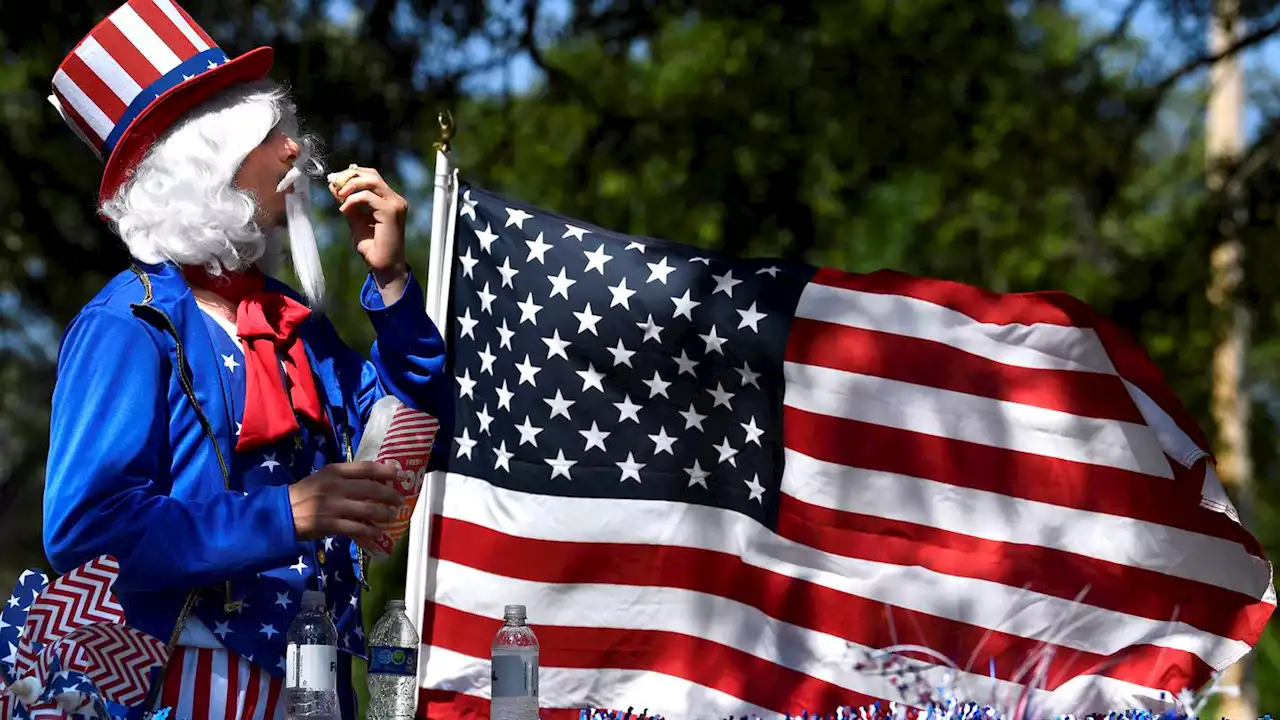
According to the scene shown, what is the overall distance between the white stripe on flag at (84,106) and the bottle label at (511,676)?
4.06ft

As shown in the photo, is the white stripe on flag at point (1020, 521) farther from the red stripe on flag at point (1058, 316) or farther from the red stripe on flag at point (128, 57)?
the red stripe on flag at point (128, 57)

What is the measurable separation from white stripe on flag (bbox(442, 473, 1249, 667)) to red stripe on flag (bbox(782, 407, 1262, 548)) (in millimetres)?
271

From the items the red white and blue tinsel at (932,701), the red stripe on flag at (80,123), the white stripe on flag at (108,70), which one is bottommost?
the red white and blue tinsel at (932,701)

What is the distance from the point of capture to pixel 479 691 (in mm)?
4609

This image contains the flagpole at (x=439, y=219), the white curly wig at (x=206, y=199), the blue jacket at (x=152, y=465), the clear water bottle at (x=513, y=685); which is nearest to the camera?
the blue jacket at (x=152, y=465)

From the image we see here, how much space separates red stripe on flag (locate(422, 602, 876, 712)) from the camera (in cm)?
448

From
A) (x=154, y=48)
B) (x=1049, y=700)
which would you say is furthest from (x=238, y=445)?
(x=1049, y=700)

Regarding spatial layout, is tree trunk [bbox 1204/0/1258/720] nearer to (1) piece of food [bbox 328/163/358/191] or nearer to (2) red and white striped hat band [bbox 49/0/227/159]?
(1) piece of food [bbox 328/163/358/191]

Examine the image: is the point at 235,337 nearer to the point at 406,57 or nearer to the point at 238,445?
the point at 238,445

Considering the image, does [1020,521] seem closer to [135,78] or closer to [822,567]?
[822,567]

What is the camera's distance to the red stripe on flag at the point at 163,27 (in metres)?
3.10

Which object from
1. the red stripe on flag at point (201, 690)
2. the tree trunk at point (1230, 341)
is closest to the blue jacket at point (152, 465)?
the red stripe on flag at point (201, 690)

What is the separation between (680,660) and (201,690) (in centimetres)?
190

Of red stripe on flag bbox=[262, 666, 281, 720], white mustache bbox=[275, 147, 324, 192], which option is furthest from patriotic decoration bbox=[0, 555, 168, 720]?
white mustache bbox=[275, 147, 324, 192]
